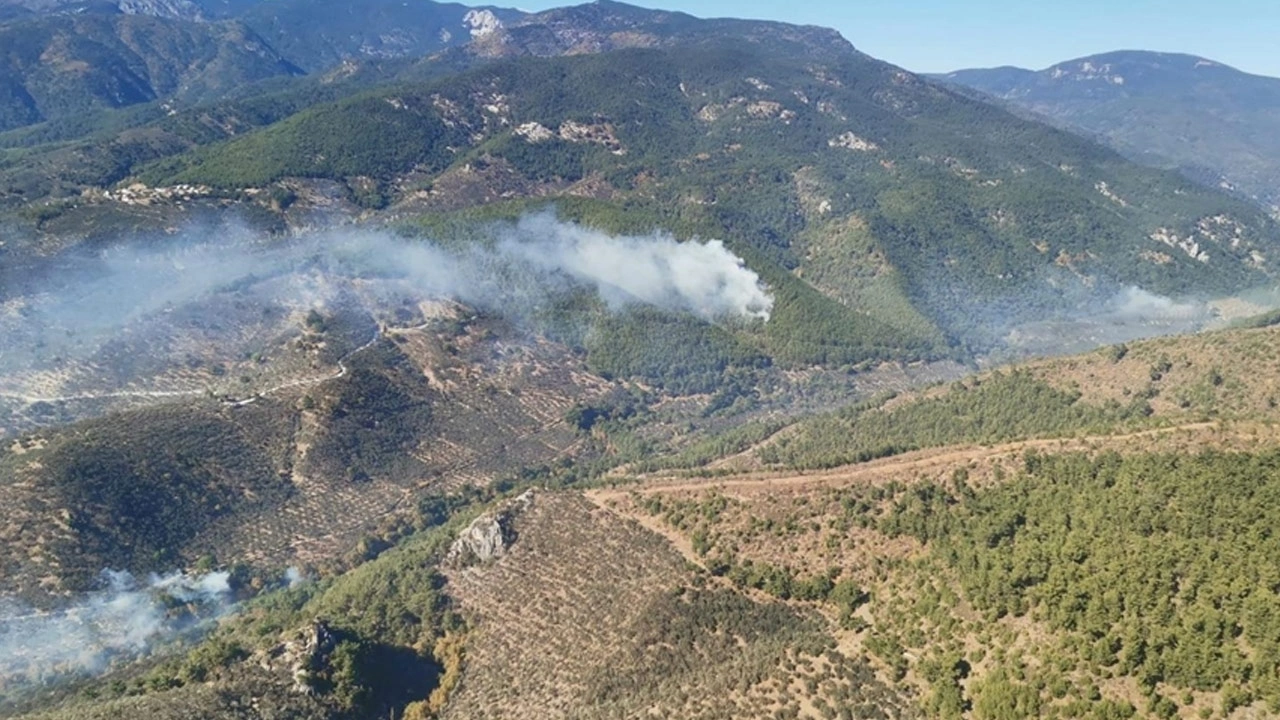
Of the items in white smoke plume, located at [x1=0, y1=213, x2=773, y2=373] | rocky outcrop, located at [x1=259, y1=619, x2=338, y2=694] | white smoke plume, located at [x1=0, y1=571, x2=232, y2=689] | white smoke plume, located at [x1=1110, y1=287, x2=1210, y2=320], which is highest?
white smoke plume, located at [x1=1110, y1=287, x2=1210, y2=320]

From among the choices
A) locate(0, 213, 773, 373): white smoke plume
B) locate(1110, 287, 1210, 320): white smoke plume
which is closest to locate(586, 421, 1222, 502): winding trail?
locate(0, 213, 773, 373): white smoke plume

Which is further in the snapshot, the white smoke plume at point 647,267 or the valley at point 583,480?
the white smoke plume at point 647,267

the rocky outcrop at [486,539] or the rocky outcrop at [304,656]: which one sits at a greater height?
the rocky outcrop at [486,539]

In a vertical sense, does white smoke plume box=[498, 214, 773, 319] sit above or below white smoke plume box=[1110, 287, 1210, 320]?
below

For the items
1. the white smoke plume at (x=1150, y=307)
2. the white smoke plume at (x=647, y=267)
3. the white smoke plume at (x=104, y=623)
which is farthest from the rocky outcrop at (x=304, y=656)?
the white smoke plume at (x=1150, y=307)

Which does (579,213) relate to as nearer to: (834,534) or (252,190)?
(252,190)

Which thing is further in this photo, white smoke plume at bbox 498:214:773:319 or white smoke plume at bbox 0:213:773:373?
white smoke plume at bbox 498:214:773:319

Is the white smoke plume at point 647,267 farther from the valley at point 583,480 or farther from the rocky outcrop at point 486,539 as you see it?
the rocky outcrop at point 486,539

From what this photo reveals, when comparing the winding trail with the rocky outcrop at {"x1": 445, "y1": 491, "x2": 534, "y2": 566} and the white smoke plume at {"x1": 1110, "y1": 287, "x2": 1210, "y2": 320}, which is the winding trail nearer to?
the rocky outcrop at {"x1": 445, "y1": 491, "x2": 534, "y2": 566}

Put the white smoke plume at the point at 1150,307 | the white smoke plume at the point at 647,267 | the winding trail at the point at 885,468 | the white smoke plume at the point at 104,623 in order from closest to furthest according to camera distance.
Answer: the winding trail at the point at 885,468 → the white smoke plume at the point at 104,623 → the white smoke plume at the point at 647,267 → the white smoke plume at the point at 1150,307

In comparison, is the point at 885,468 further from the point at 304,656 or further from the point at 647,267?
the point at 647,267
